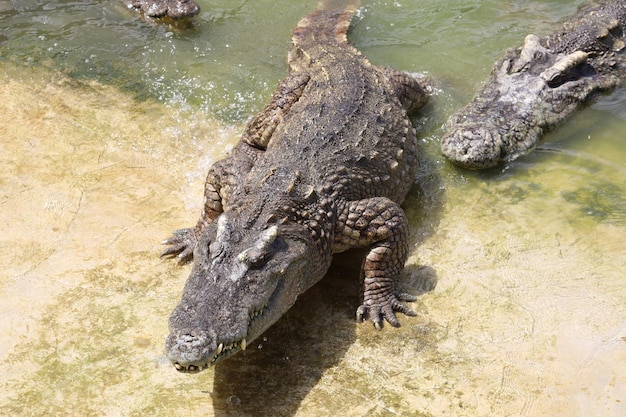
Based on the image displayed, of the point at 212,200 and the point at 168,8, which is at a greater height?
the point at 168,8

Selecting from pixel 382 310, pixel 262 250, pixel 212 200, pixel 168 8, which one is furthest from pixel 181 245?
pixel 168 8

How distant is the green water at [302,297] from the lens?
3662mm

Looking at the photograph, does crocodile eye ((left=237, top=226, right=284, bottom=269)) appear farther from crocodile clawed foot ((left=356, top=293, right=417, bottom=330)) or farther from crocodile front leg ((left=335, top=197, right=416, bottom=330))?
crocodile clawed foot ((left=356, top=293, right=417, bottom=330))

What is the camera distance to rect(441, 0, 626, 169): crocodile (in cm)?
569

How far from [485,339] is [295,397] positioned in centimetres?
122

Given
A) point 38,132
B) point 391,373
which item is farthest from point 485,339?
point 38,132

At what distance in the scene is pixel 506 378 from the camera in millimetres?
3713

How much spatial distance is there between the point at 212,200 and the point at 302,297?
1.00 m

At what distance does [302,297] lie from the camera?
14.5ft

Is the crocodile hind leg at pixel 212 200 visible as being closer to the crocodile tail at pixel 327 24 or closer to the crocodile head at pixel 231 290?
the crocodile head at pixel 231 290

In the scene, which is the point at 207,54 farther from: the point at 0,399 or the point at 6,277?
the point at 0,399

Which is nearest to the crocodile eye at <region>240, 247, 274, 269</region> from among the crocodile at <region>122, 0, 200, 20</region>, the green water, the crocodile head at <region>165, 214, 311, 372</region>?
the crocodile head at <region>165, 214, 311, 372</region>

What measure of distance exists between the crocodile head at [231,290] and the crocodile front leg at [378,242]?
0.46 metres

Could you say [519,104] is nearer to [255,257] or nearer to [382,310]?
[382,310]
